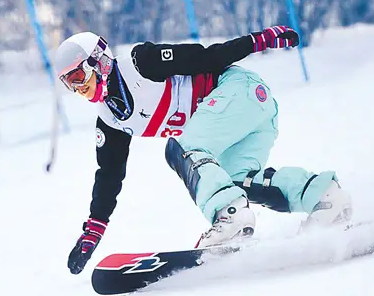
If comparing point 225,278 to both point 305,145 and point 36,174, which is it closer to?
point 305,145

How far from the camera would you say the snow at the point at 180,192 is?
2.14 meters

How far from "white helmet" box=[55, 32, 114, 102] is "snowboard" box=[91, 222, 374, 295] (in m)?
0.69

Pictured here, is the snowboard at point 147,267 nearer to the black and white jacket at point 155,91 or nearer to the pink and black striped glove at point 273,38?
the black and white jacket at point 155,91

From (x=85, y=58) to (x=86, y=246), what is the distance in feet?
2.43

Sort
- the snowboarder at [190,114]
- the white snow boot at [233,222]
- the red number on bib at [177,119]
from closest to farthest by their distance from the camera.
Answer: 1. the white snow boot at [233,222]
2. the snowboarder at [190,114]
3. the red number on bib at [177,119]

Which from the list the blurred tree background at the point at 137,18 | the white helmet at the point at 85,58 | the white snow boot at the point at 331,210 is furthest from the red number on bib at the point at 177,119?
the blurred tree background at the point at 137,18

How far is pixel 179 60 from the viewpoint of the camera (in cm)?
251

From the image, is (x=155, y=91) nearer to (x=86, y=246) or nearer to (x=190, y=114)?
(x=190, y=114)

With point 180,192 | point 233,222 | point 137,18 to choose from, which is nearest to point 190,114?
point 233,222

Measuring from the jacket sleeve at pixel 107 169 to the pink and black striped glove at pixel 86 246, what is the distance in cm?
3

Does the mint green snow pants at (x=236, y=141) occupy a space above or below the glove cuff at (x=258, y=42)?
below

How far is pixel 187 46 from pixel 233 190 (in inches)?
26.3

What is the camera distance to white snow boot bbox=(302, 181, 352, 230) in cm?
246

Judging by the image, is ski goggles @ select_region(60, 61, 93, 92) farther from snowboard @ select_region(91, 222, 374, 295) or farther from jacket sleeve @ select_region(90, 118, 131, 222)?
snowboard @ select_region(91, 222, 374, 295)
